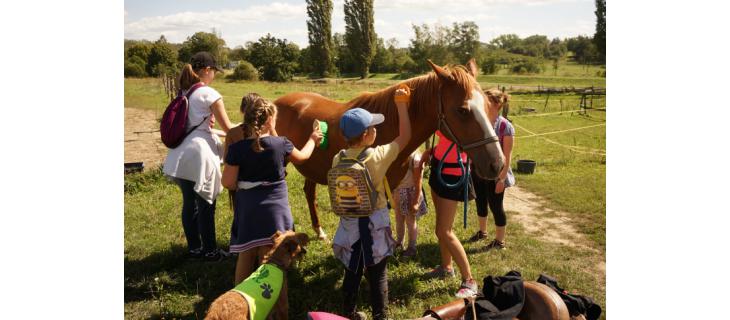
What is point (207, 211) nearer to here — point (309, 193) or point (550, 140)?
point (309, 193)

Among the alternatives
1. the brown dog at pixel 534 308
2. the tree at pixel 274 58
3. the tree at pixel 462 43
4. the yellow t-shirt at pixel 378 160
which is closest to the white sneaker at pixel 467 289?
the brown dog at pixel 534 308

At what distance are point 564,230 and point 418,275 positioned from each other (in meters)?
2.91

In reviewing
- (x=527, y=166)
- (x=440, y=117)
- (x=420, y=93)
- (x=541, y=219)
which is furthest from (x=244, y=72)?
(x=440, y=117)

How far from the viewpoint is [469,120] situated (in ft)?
10.3

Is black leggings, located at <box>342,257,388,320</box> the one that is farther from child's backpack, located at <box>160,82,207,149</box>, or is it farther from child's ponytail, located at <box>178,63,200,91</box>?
child's ponytail, located at <box>178,63,200,91</box>

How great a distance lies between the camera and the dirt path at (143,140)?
9.74 meters

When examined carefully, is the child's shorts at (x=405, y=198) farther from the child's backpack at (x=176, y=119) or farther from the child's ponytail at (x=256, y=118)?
the child's backpack at (x=176, y=119)

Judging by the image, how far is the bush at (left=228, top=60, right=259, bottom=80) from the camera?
23.0 metres

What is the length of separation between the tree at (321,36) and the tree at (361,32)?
820mm

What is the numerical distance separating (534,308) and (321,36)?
14.1 meters

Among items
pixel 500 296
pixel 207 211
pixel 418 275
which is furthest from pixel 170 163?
pixel 500 296

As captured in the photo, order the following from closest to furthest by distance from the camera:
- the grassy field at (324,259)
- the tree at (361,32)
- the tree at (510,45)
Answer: the grassy field at (324,259), the tree at (361,32), the tree at (510,45)

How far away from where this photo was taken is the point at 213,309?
2373 mm

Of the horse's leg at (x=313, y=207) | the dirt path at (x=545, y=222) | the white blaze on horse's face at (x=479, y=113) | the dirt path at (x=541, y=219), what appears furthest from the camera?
the dirt path at (x=541, y=219)
